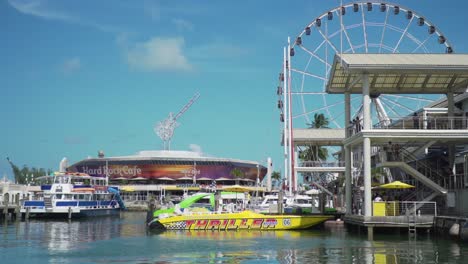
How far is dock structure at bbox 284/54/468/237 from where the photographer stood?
131 ft

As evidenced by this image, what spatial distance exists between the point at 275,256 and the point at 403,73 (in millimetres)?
16477

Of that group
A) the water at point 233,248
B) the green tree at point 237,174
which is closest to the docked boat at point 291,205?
the water at point 233,248

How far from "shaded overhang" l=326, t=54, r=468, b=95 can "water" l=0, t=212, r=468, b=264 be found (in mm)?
10888

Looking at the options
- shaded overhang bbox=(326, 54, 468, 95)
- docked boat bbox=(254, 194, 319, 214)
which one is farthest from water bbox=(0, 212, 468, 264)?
shaded overhang bbox=(326, 54, 468, 95)

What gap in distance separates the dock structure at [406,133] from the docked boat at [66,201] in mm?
35683

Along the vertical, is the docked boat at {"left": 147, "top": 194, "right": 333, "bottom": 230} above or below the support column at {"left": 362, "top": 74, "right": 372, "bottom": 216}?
below

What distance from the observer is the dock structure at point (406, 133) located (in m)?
39.9

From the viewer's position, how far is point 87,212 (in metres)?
71.9

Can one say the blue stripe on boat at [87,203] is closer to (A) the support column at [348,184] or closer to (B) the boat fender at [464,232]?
(A) the support column at [348,184]

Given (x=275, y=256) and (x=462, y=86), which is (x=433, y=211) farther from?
(x=275, y=256)

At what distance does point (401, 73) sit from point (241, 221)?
52.9ft

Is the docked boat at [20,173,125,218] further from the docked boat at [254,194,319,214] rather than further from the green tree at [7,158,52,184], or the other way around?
the green tree at [7,158,52,184]

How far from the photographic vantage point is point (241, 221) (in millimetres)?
46438

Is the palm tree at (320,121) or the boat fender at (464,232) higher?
the palm tree at (320,121)
